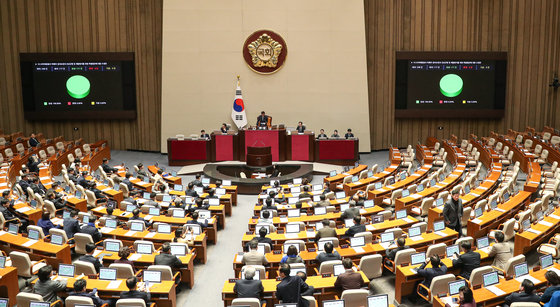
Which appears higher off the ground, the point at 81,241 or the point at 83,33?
the point at 83,33

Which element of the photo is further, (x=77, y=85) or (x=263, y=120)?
(x=77, y=85)

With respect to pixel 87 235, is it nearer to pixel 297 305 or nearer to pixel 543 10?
pixel 297 305

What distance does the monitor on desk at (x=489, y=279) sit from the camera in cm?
841

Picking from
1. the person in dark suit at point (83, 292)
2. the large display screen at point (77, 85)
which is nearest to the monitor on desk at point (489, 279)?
the person in dark suit at point (83, 292)

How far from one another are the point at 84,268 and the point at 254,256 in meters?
3.08

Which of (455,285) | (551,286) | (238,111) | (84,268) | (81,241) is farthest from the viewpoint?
(238,111)

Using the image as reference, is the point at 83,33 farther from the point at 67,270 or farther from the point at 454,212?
the point at 454,212

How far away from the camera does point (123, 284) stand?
874 centimetres

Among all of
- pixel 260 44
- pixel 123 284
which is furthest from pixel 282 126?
pixel 123 284

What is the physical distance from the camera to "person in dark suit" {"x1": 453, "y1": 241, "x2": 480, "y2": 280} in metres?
9.10

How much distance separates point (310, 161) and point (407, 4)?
9428mm

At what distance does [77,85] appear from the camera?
993 inches

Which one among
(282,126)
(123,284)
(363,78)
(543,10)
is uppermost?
(543,10)

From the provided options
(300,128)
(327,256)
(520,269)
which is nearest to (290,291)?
(327,256)
